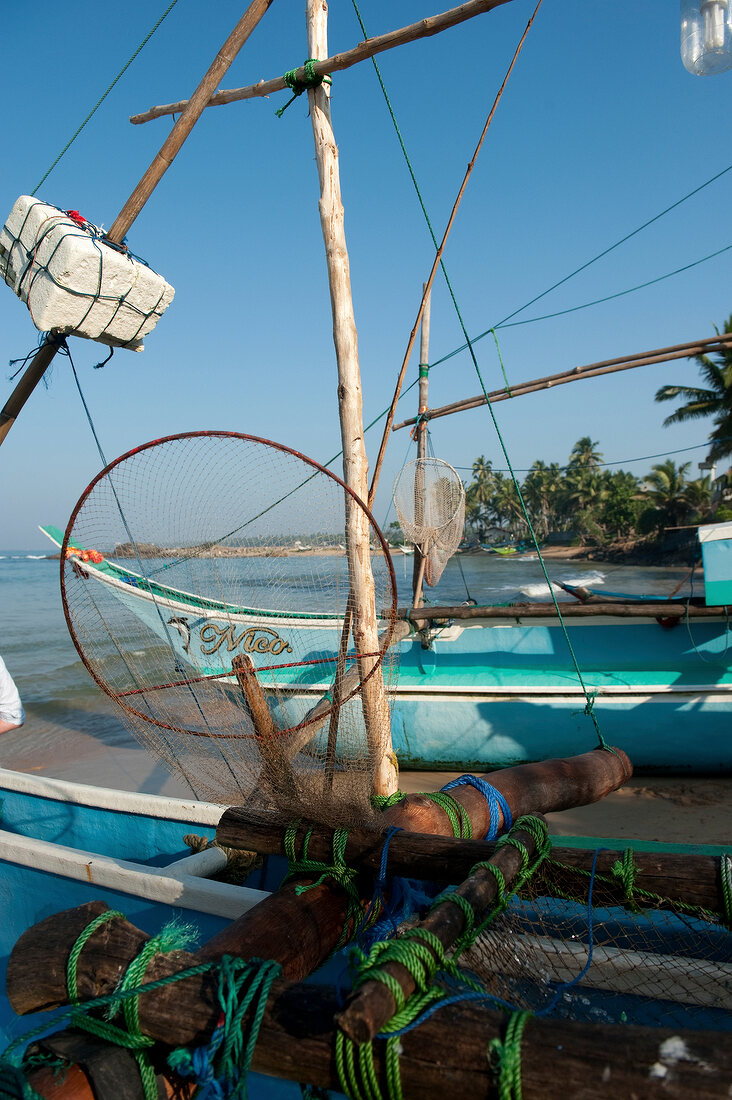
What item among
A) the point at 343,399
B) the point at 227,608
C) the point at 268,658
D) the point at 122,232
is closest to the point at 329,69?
the point at 122,232

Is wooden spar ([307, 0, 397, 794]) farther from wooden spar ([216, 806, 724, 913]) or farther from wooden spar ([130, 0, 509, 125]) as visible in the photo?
wooden spar ([216, 806, 724, 913])

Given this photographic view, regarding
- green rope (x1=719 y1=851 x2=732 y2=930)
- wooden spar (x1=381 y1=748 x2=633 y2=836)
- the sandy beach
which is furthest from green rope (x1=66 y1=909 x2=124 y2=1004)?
the sandy beach

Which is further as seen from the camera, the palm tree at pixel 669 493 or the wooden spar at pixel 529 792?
the palm tree at pixel 669 493

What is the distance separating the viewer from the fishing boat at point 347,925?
1278mm

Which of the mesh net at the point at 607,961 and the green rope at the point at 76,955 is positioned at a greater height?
the green rope at the point at 76,955

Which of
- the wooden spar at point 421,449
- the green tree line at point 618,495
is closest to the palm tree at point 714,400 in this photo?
the green tree line at point 618,495

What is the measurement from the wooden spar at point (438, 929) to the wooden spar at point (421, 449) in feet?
17.7

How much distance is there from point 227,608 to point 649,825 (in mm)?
4320

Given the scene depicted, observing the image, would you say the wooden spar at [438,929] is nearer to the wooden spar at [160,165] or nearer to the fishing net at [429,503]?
the wooden spar at [160,165]

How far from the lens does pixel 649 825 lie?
5547 millimetres

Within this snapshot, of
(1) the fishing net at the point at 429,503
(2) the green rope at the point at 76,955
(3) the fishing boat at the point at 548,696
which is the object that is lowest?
(3) the fishing boat at the point at 548,696

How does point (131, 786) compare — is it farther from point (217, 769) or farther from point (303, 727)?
point (303, 727)

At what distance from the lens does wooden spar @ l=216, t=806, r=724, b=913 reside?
198cm

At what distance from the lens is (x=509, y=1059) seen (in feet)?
3.99
